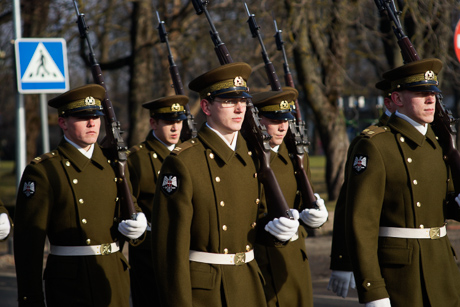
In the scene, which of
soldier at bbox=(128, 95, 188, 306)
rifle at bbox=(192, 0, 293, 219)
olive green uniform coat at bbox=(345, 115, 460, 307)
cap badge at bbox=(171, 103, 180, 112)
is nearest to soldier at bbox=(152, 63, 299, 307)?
rifle at bbox=(192, 0, 293, 219)

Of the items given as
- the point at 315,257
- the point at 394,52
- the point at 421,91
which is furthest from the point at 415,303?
the point at 394,52

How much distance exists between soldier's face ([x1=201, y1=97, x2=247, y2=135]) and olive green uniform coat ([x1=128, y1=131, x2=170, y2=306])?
7.89ft

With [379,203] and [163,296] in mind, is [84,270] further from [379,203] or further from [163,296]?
[379,203]

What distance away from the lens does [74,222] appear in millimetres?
5309

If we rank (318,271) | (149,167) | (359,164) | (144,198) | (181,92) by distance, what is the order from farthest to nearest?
1. (318,271)
2. (181,92)
3. (149,167)
4. (144,198)
5. (359,164)

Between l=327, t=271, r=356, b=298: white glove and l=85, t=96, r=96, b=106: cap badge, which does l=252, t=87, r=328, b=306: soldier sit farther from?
l=85, t=96, r=96, b=106: cap badge

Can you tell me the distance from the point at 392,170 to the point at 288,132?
2.08 meters

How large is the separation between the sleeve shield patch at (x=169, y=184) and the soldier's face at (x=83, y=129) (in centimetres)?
136

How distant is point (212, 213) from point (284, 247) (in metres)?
1.83

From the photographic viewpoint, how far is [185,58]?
18562 mm

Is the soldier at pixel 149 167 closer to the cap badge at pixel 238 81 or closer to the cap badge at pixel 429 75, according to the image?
the cap badge at pixel 238 81

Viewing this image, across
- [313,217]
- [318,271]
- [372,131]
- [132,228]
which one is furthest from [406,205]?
[318,271]

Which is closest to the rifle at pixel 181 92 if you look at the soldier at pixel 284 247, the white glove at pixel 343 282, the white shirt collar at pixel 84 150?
the soldier at pixel 284 247

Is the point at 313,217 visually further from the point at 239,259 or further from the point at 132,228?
the point at 239,259
